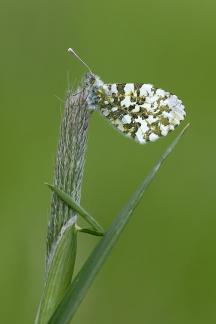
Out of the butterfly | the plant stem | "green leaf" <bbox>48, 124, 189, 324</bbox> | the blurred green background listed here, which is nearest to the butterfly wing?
the butterfly

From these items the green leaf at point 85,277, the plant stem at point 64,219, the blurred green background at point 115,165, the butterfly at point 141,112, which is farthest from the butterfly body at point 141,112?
the blurred green background at point 115,165

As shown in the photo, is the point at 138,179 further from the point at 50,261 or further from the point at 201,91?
the point at 50,261

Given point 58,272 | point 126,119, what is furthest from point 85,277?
point 126,119

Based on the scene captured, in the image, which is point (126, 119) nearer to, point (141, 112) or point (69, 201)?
point (141, 112)

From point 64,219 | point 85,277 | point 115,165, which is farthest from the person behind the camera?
point 115,165

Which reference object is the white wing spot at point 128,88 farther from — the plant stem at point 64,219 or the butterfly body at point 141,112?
the plant stem at point 64,219

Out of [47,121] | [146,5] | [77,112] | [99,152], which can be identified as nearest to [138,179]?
[99,152]

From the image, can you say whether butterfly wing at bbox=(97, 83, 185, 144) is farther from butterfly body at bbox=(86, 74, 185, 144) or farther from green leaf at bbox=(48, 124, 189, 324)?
green leaf at bbox=(48, 124, 189, 324)
